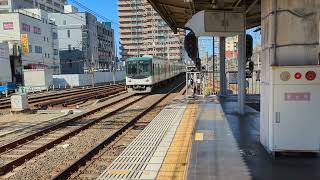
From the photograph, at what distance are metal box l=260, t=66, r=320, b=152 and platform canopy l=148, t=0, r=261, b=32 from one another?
5.11 metres

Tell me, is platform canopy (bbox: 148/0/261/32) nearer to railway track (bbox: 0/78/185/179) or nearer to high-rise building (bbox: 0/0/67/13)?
railway track (bbox: 0/78/185/179)

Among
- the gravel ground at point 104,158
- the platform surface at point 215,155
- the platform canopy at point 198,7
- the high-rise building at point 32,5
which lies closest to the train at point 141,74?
the platform canopy at point 198,7

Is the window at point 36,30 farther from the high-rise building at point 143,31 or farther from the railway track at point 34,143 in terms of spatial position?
the railway track at point 34,143

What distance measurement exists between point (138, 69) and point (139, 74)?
0.42 meters

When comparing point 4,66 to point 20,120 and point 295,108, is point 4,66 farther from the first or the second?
point 295,108

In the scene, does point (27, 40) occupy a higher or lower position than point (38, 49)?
higher

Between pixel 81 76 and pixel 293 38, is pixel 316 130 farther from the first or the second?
pixel 81 76

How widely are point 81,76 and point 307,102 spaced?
54235mm

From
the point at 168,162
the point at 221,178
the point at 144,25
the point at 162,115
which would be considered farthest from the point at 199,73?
the point at 144,25

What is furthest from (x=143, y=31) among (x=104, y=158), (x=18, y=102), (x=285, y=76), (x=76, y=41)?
(x=285, y=76)

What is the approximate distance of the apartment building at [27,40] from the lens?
188 ft

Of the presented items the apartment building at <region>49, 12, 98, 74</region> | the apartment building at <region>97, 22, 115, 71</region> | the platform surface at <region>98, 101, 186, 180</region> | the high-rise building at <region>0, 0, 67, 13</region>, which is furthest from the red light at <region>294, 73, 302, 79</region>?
the high-rise building at <region>0, 0, 67, 13</region>

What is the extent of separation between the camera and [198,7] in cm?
1576

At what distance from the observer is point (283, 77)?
6.70 m
